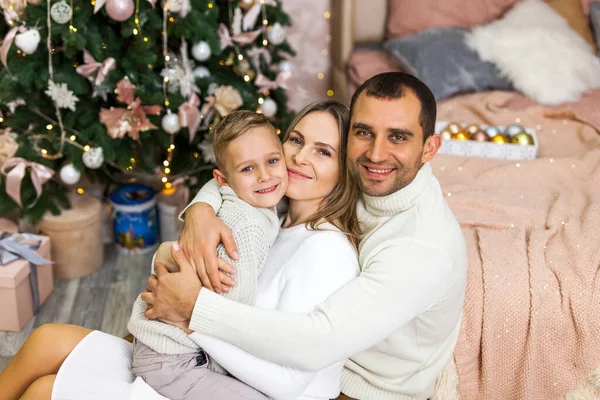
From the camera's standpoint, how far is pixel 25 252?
2.54 m

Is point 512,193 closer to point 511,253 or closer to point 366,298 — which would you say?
point 511,253

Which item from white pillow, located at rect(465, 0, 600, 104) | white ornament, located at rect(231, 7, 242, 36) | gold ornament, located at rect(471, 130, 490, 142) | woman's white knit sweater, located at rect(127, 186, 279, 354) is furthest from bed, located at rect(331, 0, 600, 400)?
white ornament, located at rect(231, 7, 242, 36)

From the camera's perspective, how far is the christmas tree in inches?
97.0

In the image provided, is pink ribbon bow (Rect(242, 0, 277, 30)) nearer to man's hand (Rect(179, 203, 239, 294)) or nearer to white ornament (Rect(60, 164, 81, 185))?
white ornament (Rect(60, 164, 81, 185))

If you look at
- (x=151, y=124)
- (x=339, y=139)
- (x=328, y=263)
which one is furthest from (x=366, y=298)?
(x=151, y=124)

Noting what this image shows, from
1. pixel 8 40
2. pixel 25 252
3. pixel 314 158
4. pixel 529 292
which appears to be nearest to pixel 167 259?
pixel 314 158

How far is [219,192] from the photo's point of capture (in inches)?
70.8

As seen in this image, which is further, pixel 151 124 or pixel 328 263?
pixel 151 124

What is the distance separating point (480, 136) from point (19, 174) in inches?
71.8

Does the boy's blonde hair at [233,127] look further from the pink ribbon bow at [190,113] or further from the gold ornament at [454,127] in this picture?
the gold ornament at [454,127]

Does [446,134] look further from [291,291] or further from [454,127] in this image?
[291,291]

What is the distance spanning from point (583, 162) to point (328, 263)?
1.55m

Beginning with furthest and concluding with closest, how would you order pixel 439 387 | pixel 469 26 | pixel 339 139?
1. pixel 469 26
2. pixel 439 387
3. pixel 339 139

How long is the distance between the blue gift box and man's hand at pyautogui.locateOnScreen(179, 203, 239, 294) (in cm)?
145
